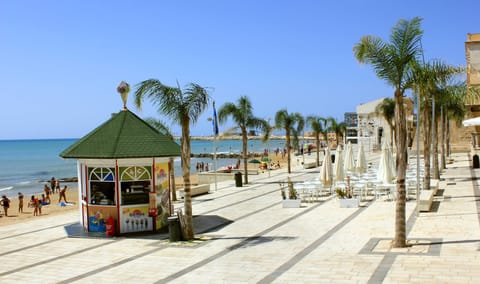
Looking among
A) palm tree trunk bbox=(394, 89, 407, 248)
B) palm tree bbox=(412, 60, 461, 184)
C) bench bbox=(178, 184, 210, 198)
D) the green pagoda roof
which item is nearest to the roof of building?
palm tree bbox=(412, 60, 461, 184)

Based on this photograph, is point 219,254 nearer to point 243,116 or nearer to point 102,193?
point 102,193

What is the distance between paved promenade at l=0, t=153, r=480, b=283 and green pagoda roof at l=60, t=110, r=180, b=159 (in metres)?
2.52

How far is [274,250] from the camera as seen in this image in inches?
474

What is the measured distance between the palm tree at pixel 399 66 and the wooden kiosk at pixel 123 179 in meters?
7.11

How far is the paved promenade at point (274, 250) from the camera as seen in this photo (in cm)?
984

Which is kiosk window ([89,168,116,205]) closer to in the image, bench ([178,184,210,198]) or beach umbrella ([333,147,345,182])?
bench ([178,184,210,198])

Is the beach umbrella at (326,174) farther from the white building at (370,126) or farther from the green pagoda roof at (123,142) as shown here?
the white building at (370,126)

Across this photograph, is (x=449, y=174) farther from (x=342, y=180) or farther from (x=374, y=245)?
(x=374, y=245)

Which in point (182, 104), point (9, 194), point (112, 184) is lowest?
point (9, 194)

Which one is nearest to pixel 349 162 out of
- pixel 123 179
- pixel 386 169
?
pixel 386 169

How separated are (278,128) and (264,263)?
26.5m

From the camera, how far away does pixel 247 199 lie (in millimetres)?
22406

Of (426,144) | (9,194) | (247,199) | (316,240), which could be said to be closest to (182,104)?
(316,240)

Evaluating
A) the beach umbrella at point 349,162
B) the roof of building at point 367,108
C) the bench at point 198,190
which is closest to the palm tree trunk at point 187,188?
the bench at point 198,190
